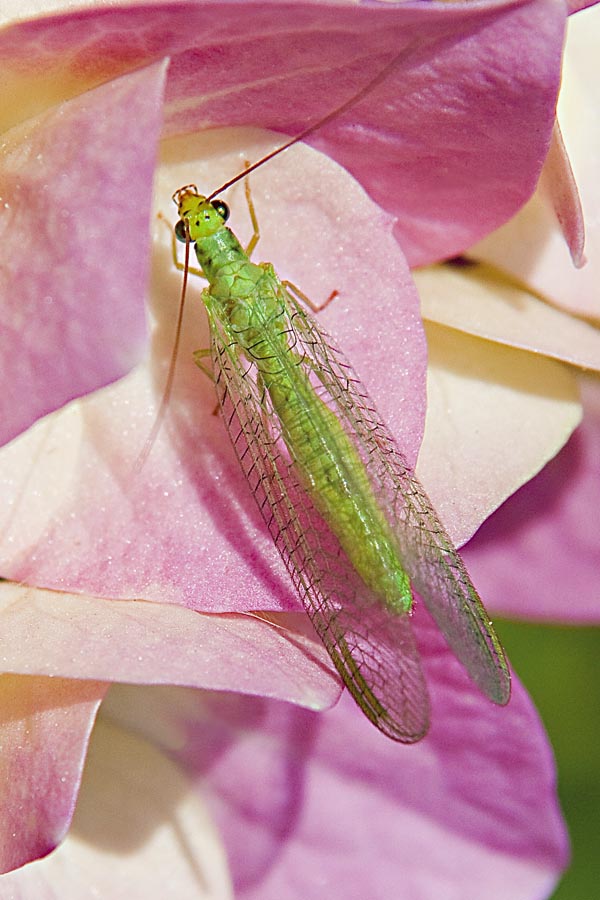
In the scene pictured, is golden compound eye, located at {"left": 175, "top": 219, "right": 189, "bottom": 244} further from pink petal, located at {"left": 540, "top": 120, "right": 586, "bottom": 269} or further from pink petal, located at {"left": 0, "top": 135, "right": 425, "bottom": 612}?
pink petal, located at {"left": 540, "top": 120, "right": 586, "bottom": 269}

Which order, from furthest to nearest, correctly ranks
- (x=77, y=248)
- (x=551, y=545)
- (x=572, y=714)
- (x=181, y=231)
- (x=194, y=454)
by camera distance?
(x=572, y=714), (x=551, y=545), (x=181, y=231), (x=194, y=454), (x=77, y=248)

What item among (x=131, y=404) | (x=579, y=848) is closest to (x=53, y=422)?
(x=131, y=404)

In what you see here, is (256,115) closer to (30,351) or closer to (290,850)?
(30,351)

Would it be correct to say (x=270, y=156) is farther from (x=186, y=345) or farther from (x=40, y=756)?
(x=40, y=756)

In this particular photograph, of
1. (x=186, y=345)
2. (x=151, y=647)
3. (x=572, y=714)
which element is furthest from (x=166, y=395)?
(x=572, y=714)

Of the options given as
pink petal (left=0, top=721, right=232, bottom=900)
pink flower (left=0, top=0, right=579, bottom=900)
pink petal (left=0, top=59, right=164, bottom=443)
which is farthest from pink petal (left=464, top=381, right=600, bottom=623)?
pink petal (left=0, top=59, right=164, bottom=443)
